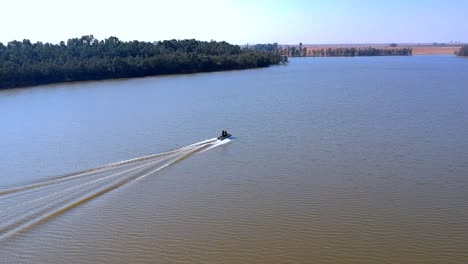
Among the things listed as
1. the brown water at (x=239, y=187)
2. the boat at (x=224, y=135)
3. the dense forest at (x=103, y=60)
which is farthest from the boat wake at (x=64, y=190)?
the dense forest at (x=103, y=60)

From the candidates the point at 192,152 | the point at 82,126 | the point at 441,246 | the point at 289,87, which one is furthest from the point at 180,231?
the point at 289,87

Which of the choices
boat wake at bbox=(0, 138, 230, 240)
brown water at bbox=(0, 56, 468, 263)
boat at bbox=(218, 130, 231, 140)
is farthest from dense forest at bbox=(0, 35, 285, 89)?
boat wake at bbox=(0, 138, 230, 240)

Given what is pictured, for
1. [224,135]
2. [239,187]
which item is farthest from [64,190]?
[224,135]

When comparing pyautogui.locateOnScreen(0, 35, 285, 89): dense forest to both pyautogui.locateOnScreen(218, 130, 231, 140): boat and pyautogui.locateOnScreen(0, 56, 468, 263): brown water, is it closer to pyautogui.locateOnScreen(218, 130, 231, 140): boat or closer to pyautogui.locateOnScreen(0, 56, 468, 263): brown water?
pyautogui.locateOnScreen(0, 56, 468, 263): brown water

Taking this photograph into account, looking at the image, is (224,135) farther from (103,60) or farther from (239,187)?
(103,60)

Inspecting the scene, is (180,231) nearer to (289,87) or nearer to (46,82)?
(289,87)

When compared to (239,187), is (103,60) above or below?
above

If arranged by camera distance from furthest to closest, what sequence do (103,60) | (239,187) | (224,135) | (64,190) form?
(103,60) → (224,135) → (239,187) → (64,190)
